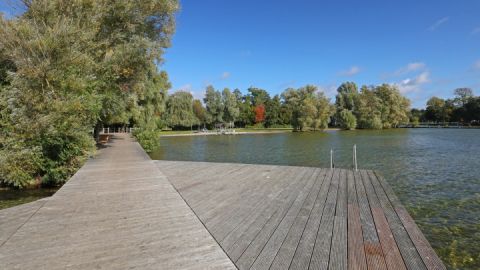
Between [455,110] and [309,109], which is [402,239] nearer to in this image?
[309,109]

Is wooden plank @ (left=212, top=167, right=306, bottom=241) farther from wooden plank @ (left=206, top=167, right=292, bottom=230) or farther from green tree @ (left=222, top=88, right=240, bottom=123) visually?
green tree @ (left=222, top=88, right=240, bottom=123)

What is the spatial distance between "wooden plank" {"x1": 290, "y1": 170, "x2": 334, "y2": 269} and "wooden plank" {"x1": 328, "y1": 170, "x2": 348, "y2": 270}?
0.71 feet

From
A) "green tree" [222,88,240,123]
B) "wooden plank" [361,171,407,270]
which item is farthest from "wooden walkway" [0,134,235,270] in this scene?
"green tree" [222,88,240,123]

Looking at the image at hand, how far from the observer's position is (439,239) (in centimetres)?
505

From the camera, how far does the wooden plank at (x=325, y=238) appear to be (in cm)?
304

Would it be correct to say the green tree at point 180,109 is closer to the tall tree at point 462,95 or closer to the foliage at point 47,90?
the foliage at point 47,90

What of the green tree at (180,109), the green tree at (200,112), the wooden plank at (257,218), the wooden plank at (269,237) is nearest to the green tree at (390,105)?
the green tree at (200,112)

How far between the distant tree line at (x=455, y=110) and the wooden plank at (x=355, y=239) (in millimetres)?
84273

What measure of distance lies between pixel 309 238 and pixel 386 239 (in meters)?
0.92

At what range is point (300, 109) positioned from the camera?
181 ft

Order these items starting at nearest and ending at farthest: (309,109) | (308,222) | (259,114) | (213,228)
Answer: (213,228)
(308,222)
(309,109)
(259,114)

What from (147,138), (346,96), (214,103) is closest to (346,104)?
(346,96)

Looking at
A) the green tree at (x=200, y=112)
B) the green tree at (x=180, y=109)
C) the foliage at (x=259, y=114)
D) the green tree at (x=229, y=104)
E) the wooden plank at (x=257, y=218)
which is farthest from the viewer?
the foliage at (x=259, y=114)

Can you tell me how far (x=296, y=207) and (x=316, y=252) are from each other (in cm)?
173
